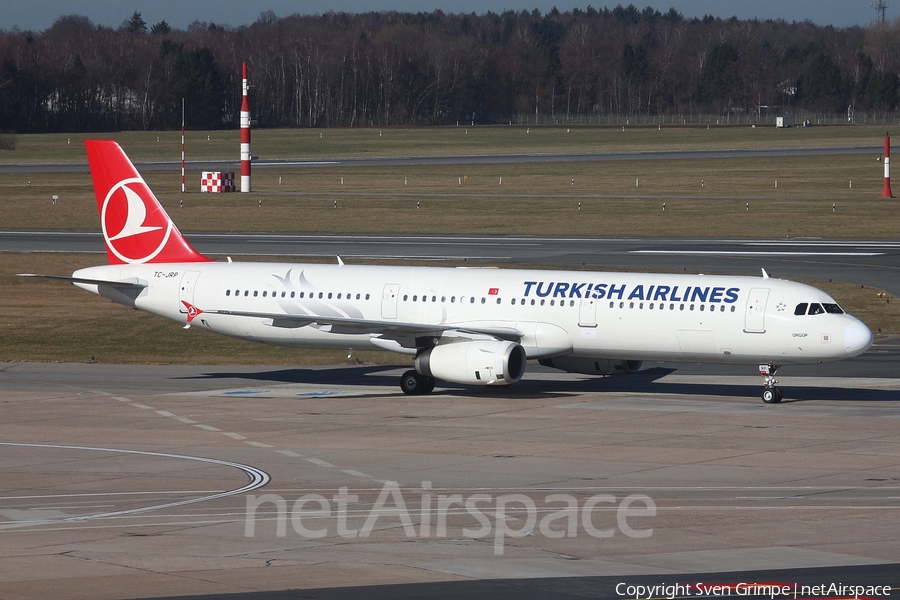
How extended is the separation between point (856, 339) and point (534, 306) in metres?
10.1

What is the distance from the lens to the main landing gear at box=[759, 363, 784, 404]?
38781mm

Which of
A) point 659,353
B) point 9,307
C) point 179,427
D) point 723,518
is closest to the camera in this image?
point 723,518

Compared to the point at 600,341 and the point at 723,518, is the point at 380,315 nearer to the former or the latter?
the point at 600,341

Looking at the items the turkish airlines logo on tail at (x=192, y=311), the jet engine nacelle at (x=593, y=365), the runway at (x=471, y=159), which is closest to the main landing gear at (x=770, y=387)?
the jet engine nacelle at (x=593, y=365)

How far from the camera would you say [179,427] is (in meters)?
35.4

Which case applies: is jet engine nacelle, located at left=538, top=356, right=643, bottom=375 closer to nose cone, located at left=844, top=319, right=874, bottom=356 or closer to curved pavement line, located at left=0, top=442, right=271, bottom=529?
nose cone, located at left=844, top=319, right=874, bottom=356

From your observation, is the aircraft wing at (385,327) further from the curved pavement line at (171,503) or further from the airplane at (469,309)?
the curved pavement line at (171,503)

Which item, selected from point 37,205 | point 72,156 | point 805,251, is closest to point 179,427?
point 805,251

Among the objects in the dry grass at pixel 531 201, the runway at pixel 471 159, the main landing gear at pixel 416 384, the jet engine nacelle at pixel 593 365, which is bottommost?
the main landing gear at pixel 416 384

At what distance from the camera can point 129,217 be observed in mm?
46844

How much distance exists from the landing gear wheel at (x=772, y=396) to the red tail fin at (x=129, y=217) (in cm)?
2113

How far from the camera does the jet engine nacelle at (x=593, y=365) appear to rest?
42.1 meters

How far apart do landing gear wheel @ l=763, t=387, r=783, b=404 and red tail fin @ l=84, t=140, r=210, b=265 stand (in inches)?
832

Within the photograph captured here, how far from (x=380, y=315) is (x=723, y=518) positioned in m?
20.9
